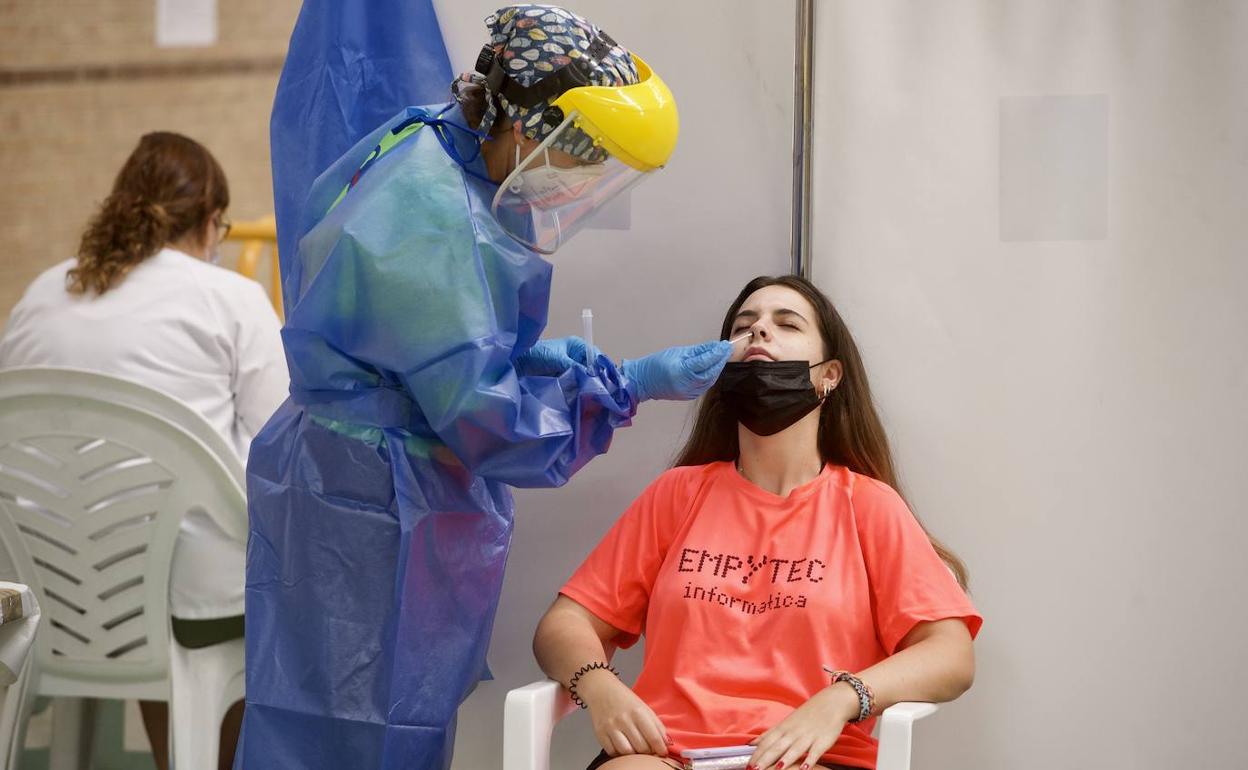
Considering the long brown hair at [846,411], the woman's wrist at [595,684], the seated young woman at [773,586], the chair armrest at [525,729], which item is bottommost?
the chair armrest at [525,729]

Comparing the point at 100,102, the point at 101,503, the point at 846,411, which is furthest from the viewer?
the point at 100,102

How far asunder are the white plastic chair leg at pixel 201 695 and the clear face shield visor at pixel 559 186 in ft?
4.03

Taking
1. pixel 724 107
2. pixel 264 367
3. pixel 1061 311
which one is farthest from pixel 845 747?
pixel 264 367

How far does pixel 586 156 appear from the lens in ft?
5.62

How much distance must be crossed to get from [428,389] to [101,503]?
109cm

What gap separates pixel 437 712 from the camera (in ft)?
6.12

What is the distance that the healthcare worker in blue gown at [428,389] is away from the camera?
1705 mm

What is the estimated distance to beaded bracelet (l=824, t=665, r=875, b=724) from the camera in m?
1.76

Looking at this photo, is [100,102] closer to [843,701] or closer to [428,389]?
[428,389]

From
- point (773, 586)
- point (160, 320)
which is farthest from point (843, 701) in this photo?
point (160, 320)

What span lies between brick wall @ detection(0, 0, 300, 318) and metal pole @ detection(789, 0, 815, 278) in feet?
12.6

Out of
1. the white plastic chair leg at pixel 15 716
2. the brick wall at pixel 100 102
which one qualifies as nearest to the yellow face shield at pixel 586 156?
the white plastic chair leg at pixel 15 716

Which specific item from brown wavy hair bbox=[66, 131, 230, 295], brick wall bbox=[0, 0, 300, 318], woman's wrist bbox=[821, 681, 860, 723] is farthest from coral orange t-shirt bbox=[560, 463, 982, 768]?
brick wall bbox=[0, 0, 300, 318]

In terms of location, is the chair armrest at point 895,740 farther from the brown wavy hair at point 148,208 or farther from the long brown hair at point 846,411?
the brown wavy hair at point 148,208
